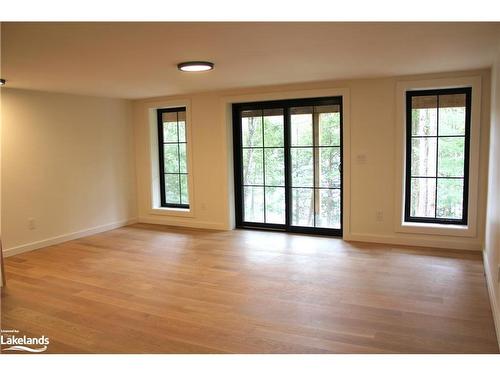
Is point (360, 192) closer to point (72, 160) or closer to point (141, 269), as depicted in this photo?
point (141, 269)

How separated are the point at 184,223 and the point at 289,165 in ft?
6.49

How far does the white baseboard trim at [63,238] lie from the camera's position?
5.07 meters

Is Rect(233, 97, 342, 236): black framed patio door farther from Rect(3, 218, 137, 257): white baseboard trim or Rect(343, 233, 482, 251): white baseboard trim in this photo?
Rect(3, 218, 137, 257): white baseboard trim

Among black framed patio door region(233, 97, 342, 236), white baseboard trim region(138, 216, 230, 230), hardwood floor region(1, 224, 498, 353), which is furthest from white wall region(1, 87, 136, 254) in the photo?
black framed patio door region(233, 97, 342, 236)

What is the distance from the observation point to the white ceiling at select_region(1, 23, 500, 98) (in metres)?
2.70

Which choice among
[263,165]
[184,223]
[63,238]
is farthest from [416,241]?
[63,238]

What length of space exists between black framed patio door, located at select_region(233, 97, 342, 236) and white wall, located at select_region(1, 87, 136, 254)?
1943mm

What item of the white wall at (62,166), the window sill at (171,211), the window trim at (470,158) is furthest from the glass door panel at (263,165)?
the white wall at (62,166)

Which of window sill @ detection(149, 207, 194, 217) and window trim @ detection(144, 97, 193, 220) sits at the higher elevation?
window trim @ detection(144, 97, 193, 220)

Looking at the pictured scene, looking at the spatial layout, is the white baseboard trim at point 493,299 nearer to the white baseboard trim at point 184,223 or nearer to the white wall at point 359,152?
the white wall at point 359,152

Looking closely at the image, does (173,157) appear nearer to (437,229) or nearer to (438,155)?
(438,155)

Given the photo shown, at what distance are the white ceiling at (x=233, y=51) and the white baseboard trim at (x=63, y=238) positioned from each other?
6.53 ft

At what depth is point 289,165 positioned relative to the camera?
5.80 metres

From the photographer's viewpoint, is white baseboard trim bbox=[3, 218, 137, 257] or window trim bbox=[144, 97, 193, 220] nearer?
white baseboard trim bbox=[3, 218, 137, 257]
